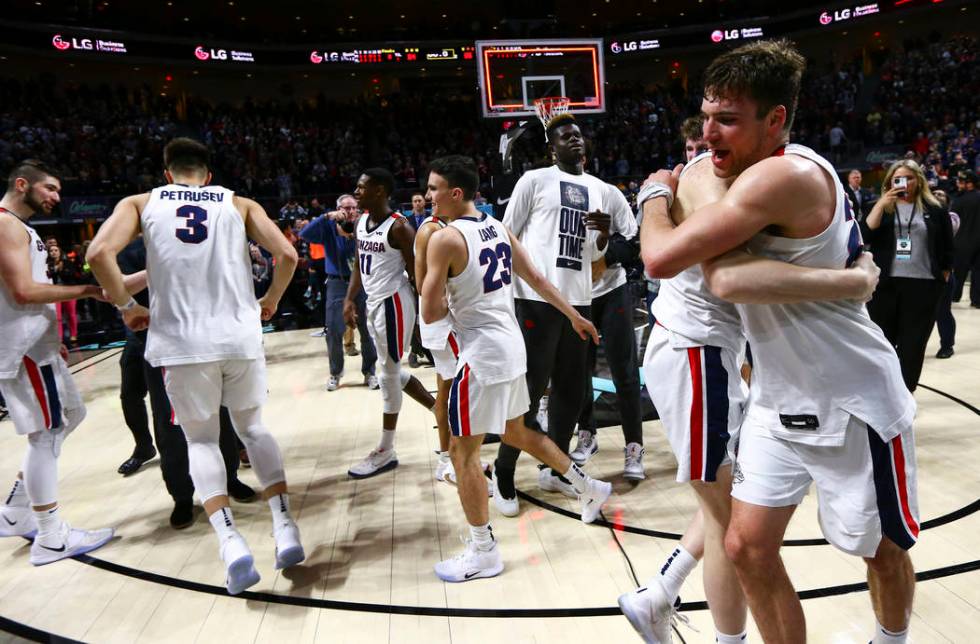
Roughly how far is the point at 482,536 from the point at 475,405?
0.60m

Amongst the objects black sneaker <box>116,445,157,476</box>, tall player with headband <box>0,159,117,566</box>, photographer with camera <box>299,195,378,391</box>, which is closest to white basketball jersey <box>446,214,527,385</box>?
tall player with headband <box>0,159,117,566</box>

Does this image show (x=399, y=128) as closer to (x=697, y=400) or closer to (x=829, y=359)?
(x=697, y=400)

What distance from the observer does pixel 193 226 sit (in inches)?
120

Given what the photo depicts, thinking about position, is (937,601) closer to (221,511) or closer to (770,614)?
(770,614)

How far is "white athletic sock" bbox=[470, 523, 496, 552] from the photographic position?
303 centimetres

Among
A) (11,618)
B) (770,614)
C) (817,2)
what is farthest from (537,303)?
(817,2)

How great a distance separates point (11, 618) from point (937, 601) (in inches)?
152

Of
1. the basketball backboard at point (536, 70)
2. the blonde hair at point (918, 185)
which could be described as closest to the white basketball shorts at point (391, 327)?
the blonde hair at point (918, 185)

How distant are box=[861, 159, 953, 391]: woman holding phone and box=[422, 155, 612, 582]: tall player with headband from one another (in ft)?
10.2

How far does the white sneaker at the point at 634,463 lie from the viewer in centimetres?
406

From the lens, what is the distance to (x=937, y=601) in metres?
2.63

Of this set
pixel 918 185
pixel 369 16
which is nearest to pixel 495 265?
pixel 918 185

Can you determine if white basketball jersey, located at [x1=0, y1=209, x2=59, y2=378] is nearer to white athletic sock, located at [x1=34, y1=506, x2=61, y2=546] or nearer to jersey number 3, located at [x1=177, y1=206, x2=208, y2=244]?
white athletic sock, located at [x1=34, y1=506, x2=61, y2=546]

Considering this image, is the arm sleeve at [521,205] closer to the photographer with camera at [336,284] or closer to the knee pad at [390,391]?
the knee pad at [390,391]
